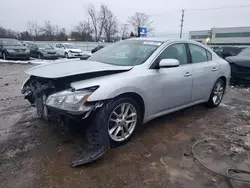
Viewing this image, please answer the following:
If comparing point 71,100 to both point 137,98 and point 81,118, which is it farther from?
point 137,98

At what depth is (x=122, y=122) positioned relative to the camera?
320cm

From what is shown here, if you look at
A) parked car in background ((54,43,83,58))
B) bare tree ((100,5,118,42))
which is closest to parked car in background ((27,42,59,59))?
parked car in background ((54,43,83,58))

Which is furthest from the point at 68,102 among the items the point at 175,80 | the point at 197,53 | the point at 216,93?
the point at 216,93

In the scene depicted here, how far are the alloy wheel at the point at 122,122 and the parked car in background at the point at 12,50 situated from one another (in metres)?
15.2

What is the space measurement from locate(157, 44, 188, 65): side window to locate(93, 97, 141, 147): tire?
37.2 inches

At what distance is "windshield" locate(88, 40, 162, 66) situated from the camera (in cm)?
359

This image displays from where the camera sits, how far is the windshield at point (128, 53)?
359cm

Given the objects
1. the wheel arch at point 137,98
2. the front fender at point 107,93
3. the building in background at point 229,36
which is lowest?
the wheel arch at point 137,98

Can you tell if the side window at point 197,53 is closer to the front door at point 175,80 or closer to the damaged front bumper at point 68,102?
the front door at point 175,80

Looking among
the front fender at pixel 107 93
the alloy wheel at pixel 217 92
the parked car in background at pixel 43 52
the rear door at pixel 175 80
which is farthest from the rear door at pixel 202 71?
the parked car in background at pixel 43 52

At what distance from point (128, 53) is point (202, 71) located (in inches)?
62.8

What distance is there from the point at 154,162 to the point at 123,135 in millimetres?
625

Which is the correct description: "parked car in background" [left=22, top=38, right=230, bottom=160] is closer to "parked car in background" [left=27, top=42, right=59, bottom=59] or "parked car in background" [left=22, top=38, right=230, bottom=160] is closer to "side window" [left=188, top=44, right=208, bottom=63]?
"side window" [left=188, top=44, right=208, bottom=63]

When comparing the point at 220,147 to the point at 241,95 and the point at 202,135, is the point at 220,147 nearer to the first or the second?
the point at 202,135
